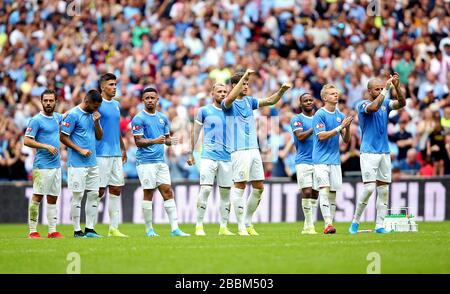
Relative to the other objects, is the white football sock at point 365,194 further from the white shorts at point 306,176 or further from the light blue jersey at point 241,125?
the light blue jersey at point 241,125

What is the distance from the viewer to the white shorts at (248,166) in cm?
1912

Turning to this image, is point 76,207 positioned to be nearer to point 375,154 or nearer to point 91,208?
point 91,208

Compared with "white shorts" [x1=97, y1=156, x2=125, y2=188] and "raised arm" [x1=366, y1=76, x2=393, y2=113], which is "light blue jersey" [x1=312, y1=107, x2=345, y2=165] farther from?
"white shorts" [x1=97, y1=156, x2=125, y2=188]

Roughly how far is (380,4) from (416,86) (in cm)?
335

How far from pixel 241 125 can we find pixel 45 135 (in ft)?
11.3

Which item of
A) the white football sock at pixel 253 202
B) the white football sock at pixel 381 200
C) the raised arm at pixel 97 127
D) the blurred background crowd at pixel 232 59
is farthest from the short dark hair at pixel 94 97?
the blurred background crowd at pixel 232 59

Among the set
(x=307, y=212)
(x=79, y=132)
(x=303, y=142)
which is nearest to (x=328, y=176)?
(x=307, y=212)

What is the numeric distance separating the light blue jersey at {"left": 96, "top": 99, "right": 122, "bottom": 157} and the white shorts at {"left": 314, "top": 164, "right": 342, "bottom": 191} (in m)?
3.66

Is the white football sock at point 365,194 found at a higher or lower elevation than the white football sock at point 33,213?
higher

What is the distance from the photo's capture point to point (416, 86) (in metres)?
28.4

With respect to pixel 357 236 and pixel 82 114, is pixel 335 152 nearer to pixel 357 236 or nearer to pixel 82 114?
pixel 357 236

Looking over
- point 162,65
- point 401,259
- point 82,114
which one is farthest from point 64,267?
point 162,65

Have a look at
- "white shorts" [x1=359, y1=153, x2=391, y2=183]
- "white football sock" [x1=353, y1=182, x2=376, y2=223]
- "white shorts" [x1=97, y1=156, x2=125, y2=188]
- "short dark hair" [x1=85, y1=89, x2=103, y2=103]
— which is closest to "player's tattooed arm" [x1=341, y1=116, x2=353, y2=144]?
"white shorts" [x1=359, y1=153, x2=391, y2=183]

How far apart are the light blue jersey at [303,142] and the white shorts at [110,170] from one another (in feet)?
11.1
